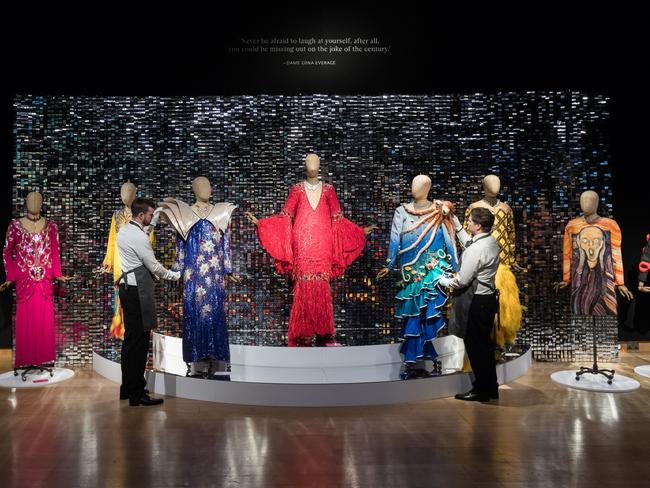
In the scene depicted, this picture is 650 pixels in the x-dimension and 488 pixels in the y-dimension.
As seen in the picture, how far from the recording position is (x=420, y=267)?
188 inches

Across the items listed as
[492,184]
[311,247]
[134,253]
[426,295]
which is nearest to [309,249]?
[311,247]

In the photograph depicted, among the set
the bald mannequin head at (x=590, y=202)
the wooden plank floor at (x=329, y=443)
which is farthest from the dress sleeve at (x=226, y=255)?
the bald mannequin head at (x=590, y=202)

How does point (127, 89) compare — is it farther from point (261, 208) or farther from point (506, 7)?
point (506, 7)

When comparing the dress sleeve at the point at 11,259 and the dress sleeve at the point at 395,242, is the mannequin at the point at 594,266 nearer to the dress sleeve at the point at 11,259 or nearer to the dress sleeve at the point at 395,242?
the dress sleeve at the point at 395,242

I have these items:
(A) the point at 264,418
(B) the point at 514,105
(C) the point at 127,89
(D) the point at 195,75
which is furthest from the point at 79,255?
(B) the point at 514,105

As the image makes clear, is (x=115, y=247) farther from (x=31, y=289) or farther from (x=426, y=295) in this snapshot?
(x=426, y=295)

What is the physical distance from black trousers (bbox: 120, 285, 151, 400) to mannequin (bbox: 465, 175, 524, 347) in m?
2.84

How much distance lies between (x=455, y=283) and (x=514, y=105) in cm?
251

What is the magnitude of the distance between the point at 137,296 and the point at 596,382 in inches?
146

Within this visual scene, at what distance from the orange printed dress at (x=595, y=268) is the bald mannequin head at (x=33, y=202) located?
4688 millimetres

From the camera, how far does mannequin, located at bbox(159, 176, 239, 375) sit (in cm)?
470

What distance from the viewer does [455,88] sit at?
19.5 feet

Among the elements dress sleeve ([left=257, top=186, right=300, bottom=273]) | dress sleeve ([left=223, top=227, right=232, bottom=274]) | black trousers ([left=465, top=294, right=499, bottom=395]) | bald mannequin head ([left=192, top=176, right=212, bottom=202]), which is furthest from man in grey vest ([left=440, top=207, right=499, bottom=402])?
bald mannequin head ([left=192, top=176, right=212, bottom=202])

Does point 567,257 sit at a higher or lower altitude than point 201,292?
higher
